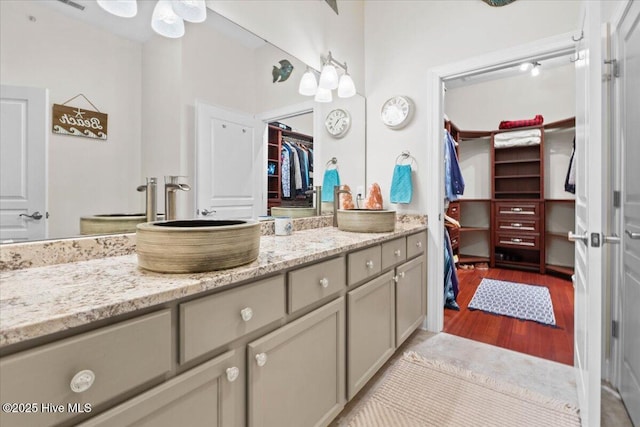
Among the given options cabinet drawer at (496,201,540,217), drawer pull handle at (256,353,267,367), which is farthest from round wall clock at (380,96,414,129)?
cabinet drawer at (496,201,540,217)

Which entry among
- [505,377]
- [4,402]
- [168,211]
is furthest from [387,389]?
[4,402]

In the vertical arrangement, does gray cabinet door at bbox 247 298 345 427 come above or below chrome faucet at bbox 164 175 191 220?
below

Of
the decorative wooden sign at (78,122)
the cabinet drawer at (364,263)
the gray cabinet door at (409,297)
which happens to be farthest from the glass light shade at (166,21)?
the gray cabinet door at (409,297)

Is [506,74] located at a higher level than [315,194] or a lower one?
higher

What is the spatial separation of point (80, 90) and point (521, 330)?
3.07 m

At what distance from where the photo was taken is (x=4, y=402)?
18.7 inches

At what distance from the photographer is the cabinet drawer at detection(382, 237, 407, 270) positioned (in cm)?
171

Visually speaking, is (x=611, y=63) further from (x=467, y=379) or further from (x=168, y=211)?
(x=168, y=211)

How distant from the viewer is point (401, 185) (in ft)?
7.93

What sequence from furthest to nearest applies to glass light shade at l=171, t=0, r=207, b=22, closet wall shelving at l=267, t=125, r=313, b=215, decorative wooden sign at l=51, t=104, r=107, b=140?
closet wall shelving at l=267, t=125, r=313, b=215 → glass light shade at l=171, t=0, r=207, b=22 → decorative wooden sign at l=51, t=104, r=107, b=140

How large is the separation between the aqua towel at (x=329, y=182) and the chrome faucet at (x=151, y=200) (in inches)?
51.2

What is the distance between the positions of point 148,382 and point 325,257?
728mm

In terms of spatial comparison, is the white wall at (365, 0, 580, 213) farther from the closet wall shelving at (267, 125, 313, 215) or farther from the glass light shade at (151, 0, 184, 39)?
the glass light shade at (151, 0, 184, 39)

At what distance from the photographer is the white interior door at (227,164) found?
1.42 meters
